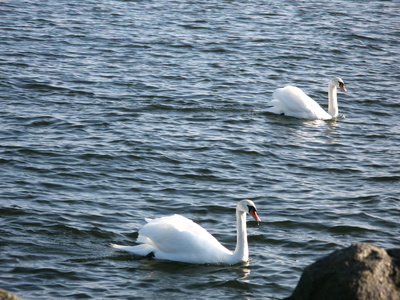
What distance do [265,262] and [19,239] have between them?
9.98 ft

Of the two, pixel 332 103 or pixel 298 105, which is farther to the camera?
pixel 332 103

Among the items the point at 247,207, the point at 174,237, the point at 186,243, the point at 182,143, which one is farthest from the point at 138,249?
the point at 182,143

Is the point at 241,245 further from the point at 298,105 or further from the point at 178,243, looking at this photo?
the point at 298,105

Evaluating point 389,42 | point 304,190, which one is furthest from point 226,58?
point 304,190

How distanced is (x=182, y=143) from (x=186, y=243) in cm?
449

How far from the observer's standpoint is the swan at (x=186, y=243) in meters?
9.48

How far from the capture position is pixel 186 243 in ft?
31.2

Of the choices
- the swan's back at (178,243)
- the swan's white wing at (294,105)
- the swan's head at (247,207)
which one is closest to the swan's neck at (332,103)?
the swan's white wing at (294,105)

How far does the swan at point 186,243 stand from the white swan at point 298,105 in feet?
21.9

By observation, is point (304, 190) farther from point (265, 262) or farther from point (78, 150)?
point (78, 150)

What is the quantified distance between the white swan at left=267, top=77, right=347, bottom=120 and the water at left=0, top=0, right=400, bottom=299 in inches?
10.8

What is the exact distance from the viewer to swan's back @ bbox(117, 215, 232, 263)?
373 inches

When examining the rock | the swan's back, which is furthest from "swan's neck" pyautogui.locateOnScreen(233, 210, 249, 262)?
the rock

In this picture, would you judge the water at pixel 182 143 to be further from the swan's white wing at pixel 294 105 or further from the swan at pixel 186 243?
the swan's white wing at pixel 294 105
